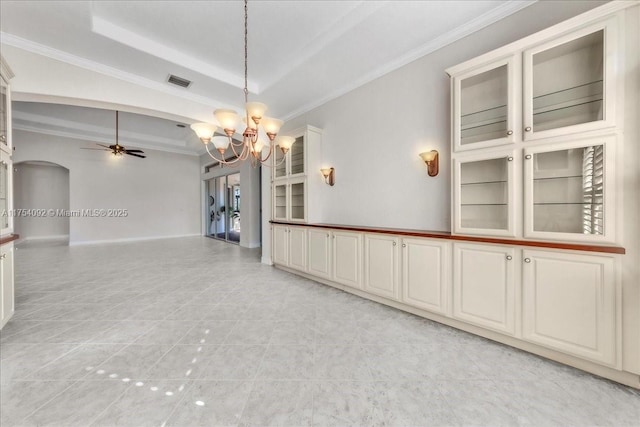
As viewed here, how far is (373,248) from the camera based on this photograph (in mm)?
3000

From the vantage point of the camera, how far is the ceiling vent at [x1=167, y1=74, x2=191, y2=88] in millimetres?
3631

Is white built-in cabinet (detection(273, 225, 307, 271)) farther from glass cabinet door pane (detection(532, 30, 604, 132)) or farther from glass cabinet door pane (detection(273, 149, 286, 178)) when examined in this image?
glass cabinet door pane (detection(532, 30, 604, 132))

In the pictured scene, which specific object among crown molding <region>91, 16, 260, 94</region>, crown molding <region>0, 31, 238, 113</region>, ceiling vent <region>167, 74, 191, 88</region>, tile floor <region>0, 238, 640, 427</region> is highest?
crown molding <region>91, 16, 260, 94</region>

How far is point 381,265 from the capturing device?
2906 millimetres

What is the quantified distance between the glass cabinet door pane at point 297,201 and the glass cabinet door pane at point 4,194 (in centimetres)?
335

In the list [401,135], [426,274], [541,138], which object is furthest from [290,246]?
[541,138]

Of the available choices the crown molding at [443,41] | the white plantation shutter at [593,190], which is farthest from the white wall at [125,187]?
the white plantation shutter at [593,190]

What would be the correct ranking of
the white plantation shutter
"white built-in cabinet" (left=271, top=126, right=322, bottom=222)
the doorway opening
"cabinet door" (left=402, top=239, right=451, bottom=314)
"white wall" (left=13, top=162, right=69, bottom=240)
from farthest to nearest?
the doorway opening
"white wall" (left=13, top=162, right=69, bottom=240)
"white built-in cabinet" (left=271, top=126, right=322, bottom=222)
"cabinet door" (left=402, top=239, right=451, bottom=314)
the white plantation shutter

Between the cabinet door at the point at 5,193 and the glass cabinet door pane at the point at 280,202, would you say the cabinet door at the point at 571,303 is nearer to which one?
the glass cabinet door pane at the point at 280,202

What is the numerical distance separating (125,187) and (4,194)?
6506 millimetres

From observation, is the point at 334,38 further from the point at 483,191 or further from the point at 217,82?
the point at 483,191

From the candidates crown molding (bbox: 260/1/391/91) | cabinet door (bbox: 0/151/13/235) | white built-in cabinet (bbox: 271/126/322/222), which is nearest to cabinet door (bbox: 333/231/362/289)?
white built-in cabinet (bbox: 271/126/322/222)

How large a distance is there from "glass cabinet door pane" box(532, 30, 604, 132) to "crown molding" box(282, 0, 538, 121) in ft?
2.29

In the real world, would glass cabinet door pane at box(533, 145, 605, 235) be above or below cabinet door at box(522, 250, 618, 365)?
above
